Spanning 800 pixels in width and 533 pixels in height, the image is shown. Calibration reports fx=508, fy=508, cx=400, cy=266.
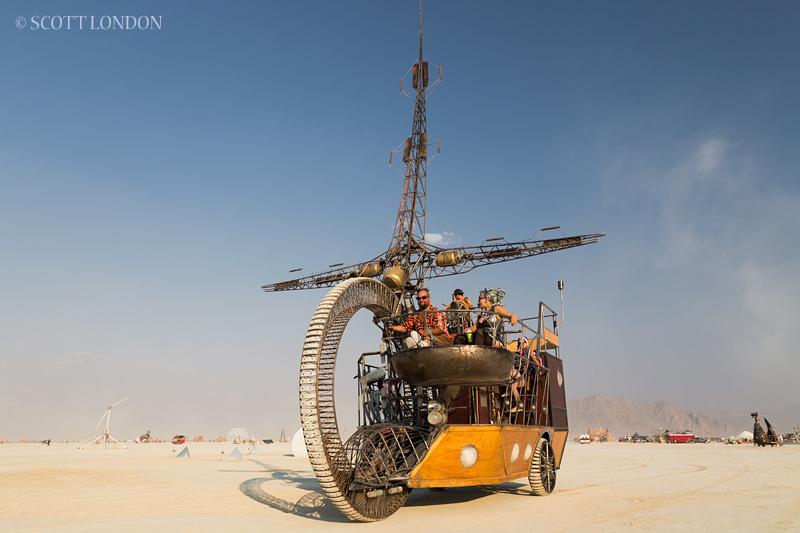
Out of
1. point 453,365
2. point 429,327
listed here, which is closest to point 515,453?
point 453,365

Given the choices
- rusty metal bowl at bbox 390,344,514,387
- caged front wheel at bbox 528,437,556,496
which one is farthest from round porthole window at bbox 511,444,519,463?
rusty metal bowl at bbox 390,344,514,387

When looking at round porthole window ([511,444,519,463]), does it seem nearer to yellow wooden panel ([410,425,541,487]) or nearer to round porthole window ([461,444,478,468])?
yellow wooden panel ([410,425,541,487])

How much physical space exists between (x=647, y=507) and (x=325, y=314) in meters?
8.14

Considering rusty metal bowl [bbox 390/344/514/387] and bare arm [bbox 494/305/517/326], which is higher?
bare arm [bbox 494/305/517/326]

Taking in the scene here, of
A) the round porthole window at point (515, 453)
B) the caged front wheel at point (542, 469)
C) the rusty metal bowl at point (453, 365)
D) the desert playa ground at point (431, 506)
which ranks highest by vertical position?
the rusty metal bowl at point (453, 365)

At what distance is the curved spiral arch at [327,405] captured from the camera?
8977 millimetres

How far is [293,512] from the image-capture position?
11047mm

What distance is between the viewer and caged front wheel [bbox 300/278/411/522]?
29.6 ft

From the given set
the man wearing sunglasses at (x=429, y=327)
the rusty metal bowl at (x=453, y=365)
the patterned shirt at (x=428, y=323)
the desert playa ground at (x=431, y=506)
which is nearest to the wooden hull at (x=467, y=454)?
the desert playa ground at (x=431, y=506)

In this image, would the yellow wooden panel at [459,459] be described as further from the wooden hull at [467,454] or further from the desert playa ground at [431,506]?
the desert playa ground at [431,506]

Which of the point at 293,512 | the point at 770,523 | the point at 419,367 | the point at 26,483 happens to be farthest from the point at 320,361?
the point at 26,483

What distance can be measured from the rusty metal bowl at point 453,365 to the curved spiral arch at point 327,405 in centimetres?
156

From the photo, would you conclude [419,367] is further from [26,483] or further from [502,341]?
[26,483]

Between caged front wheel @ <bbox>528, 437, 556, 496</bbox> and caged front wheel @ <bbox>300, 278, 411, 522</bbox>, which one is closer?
caged front wheel @ <bbox>300, 278, 411, 522</bbox>
